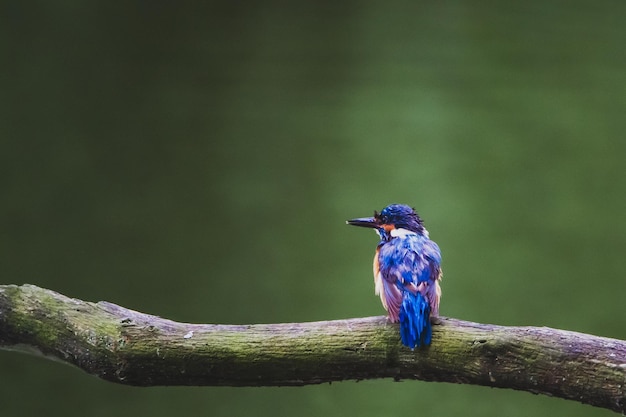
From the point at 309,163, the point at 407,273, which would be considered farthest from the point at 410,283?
the point at 309,163

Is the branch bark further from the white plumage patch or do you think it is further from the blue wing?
the white plumage patch

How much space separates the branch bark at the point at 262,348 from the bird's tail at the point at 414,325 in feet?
0.08

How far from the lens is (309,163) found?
3.09 m

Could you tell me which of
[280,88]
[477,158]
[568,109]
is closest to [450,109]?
[477,158]

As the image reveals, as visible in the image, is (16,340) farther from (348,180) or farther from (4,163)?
(348,180)

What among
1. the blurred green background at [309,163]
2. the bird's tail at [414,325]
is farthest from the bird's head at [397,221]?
the blurred green background at [309,163]

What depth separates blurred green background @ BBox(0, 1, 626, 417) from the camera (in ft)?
9.82

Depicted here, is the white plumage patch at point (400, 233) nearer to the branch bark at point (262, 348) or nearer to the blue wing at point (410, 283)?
the blue wing at point (410, 283)

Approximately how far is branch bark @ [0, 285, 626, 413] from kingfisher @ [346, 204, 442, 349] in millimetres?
40

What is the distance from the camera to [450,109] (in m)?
3.13

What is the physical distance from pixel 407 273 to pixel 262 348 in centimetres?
44

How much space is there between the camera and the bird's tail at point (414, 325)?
65.2 inches

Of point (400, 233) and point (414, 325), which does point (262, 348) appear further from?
point (400, 233)

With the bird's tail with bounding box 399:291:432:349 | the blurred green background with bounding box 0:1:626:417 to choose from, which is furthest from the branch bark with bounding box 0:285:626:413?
the blurred green background with bounding box 0:1:626:417
